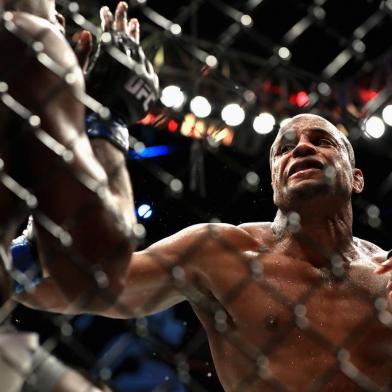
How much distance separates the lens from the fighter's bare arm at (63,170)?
3.49ft

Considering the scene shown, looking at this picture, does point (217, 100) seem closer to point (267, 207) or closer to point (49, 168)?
point (267, 207)

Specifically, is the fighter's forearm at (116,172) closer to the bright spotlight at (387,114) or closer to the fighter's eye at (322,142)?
the fighter's eye at (322,142)

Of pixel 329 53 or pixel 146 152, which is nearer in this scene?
pixel 329 53

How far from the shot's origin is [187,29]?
4.11 meters

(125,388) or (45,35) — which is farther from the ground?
(45,35)

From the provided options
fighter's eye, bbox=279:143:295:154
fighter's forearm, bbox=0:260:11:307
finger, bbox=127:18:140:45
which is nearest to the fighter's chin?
fighter's eye, bbox=279:143:295:154

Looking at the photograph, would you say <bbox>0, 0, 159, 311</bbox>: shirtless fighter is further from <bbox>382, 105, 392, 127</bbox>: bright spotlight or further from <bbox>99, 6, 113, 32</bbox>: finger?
<bbox>382, 105, 392, 127</bbox>: bright spotlight

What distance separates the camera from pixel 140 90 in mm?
1268

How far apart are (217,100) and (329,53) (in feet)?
2.00

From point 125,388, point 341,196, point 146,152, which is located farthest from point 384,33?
point 125,388

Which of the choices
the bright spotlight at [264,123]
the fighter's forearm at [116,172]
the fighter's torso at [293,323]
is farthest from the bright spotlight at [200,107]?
the fighter's forearm at [116,172]

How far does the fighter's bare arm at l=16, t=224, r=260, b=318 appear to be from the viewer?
1993mm

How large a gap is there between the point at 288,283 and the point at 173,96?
202 cm

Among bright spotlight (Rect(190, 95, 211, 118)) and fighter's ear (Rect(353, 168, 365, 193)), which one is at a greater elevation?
fighter's ear (Rect(353, 168, 365, 193))
